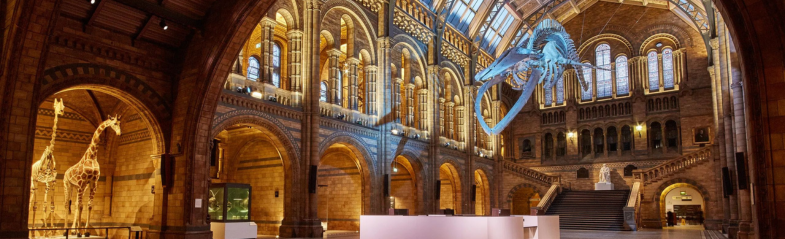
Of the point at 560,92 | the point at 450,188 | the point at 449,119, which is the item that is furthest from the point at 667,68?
the point at 450,188

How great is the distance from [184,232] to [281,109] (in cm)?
689

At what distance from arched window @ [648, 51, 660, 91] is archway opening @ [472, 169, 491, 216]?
45.5ft

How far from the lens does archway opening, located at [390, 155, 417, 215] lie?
31.3 m

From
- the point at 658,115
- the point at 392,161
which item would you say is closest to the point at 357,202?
the point at 392,161

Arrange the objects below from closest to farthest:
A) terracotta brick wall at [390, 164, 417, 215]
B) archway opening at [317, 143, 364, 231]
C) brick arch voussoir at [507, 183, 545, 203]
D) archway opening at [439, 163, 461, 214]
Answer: archway opening at [317, 143, 364, 231]
terracotta brick wall at [390, 164, 417, 215]
archway opening at [439, 163, 461, 214]
brick arch voussoir at [507, 183, 545, 203]

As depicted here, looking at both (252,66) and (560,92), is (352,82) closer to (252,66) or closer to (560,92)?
(252,66)

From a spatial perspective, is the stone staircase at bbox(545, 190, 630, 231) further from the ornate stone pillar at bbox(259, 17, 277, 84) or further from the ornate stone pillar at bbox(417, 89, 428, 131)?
the ornate stone pillar at bbox(259, 17, 277, 84)

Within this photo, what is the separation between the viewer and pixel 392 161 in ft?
92.4

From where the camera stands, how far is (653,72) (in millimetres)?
41094

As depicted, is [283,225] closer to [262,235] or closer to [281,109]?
[262,235]

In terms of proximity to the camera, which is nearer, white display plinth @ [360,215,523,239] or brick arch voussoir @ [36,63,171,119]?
white display plinth @ [360,215,523,239]

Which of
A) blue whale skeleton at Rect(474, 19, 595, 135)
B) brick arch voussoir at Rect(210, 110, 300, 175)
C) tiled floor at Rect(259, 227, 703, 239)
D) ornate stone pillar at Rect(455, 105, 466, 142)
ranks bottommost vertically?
tiled floor at Rect(259, 227, 703, 239)

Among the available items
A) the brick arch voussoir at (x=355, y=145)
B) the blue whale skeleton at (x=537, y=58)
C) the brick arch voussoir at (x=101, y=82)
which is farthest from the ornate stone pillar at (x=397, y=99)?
the brick arch voussoir at (x=101, y=82)

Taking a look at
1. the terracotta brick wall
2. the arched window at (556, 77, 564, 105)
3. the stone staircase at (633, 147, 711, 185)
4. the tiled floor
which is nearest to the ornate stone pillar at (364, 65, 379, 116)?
the tiled floor
